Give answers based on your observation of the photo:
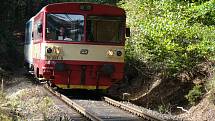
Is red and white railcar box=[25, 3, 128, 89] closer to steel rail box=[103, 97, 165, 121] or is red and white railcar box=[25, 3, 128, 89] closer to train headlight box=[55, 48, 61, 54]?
train headlight box=[55, 48, 61, 54]

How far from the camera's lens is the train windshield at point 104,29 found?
15836 mm

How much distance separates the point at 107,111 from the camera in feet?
41.9

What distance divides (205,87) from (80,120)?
15.2 feet

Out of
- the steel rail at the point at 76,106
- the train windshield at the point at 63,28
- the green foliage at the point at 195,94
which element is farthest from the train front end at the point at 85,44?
the green foliage at the point at 195,94

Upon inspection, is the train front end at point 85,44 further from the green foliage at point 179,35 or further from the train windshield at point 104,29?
the green foliage at point 179,35

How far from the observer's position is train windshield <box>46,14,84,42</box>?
15672mm

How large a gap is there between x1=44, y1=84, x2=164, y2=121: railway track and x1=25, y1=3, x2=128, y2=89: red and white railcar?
81cm

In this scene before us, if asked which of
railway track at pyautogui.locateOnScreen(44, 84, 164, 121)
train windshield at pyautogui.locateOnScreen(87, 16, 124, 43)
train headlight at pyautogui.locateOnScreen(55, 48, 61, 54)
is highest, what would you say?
train windshield at pyautogui.locateOnScreen(87, 16, 124, 43)

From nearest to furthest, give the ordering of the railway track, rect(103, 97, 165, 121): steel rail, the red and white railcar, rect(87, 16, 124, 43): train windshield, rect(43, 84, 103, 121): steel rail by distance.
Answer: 1. rect(43, 84, 103, 121): steel rail
2. rect(103, 97, 165, 121): steel rail
3. the railway track
4. the red and white railcar
5. rect(87, 16, 124, 43): train windshield

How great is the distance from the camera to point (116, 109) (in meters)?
13.2

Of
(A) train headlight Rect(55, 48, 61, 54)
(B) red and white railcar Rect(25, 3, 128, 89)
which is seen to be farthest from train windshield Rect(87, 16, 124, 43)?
(A) train headlight Rect(55, 48, 61, 54)

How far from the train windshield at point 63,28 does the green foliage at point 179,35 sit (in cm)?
207

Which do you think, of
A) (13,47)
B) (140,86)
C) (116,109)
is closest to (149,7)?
(140,86)

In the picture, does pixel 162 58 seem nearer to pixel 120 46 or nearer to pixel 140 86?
pixel 120 46
